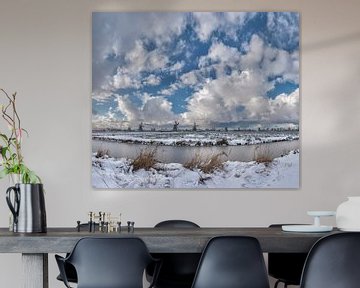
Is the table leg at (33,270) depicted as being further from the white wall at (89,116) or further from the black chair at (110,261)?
the white wall at (89,116)

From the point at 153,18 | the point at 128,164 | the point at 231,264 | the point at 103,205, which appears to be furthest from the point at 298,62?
the point at 231,264

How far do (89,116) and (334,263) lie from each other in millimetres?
2860

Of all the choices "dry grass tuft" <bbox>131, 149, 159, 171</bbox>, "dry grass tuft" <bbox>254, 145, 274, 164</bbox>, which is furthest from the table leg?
"dry grass tuft" <bbox>254, 145, 274, 164</bbox>

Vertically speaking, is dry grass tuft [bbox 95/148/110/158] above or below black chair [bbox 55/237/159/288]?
above

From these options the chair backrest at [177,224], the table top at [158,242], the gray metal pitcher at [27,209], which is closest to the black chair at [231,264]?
the table top at [158,242]

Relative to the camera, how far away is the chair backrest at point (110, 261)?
11.3 ft

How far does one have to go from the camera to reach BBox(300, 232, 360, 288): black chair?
3381mm

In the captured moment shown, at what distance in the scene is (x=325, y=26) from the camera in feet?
19.0

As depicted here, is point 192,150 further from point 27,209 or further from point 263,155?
point 27,209

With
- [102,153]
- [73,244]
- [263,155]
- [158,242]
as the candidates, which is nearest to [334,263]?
[158,242]

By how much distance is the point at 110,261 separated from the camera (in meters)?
3.47

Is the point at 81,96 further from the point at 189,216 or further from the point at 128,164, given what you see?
the point at 189,216

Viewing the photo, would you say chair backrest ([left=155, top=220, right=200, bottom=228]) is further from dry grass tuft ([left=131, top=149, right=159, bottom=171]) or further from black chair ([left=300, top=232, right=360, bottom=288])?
black chair ([left=300, top=232, right=360, bottom=288])

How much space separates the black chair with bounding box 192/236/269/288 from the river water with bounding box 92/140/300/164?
7.29ft
